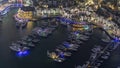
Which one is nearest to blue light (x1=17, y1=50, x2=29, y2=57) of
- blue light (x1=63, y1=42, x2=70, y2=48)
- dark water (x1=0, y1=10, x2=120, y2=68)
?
dark water (x1=0, y1=10, x2=120, y2=68)

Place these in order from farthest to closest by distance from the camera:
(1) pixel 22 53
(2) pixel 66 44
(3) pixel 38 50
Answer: (2) pixel 66 44 → (3) pixel 38 50 → (1) pixel 22 53

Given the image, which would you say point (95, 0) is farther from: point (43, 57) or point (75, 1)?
point (43, 57)

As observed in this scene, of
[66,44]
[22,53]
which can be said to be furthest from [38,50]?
[66,44]

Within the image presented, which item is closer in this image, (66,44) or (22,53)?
(22,53)

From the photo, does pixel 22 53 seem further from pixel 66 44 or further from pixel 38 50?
pixel 66 44

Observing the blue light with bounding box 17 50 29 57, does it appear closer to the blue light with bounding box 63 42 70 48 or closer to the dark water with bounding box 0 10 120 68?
the dark water with bounding box 0 10 120 68

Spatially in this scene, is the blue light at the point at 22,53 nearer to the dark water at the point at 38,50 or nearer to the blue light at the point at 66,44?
the dark water at the point at 38,50

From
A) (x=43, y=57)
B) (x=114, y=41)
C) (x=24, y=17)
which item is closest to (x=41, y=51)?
(x=43, y=57)

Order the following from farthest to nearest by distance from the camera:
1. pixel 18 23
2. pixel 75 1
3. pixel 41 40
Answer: pixel 75 1
pixel 18 23
pixel 41 40
